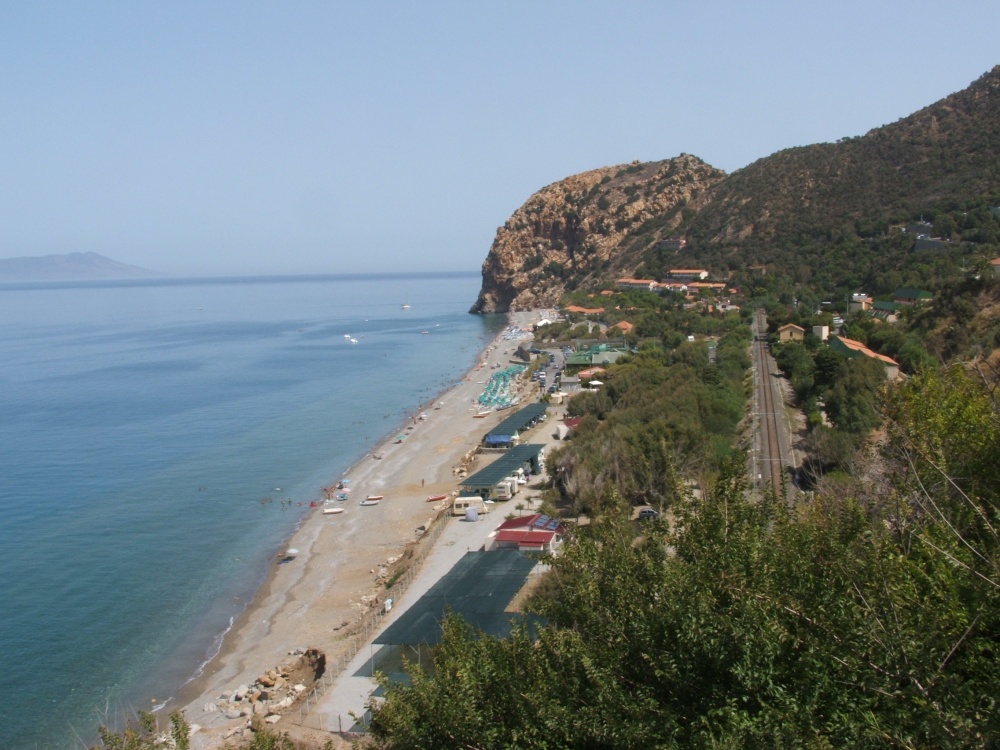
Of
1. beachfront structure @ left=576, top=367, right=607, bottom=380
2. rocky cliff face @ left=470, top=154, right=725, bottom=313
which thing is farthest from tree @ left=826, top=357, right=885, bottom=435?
rocky cliff face @ left=470, top=154, right=725, bottom=313

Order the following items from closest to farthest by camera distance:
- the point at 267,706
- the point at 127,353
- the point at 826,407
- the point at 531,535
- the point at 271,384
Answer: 1. the point at 267,706
2. the point at 531,535
3. the point at 826,407
4. the point at 271,384
5. the point at 127,353

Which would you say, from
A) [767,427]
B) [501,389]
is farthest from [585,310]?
[767,427]

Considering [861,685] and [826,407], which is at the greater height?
[861,685]

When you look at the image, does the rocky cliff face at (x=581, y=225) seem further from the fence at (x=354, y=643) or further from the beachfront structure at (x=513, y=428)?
the fence at (x=354, y=643)

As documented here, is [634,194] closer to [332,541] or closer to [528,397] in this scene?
[528,397]

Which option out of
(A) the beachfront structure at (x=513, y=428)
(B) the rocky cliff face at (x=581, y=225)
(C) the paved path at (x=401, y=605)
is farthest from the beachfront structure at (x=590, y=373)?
(B) the rocky cliff face at (x=581, y=225)

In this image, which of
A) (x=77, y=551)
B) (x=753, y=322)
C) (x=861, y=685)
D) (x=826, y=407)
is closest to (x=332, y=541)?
(x=77, y=551)

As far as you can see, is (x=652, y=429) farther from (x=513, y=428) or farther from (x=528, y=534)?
(x=513, y=428)
